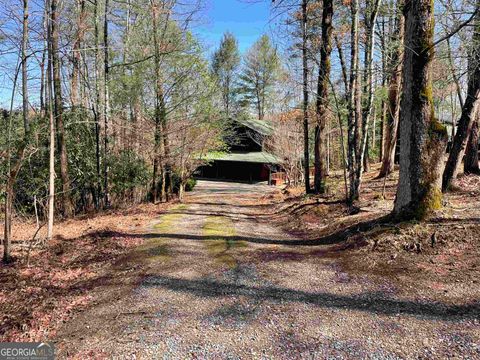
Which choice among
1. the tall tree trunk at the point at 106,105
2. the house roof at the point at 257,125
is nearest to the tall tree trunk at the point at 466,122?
the tall tree trunk at the point at 106,105

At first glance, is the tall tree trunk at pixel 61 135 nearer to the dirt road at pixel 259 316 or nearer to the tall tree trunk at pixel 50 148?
the tall tree trunk at pixel 50 148

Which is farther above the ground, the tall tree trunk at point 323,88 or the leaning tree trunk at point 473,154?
the tall tree trunk at point 323,88

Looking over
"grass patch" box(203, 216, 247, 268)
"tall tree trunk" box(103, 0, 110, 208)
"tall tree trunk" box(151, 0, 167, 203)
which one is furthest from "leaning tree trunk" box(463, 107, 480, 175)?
"tall tree trunk" box(103, 0, 110, 208)

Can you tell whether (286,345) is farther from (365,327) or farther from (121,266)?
(121,266)

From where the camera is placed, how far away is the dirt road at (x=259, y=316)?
2.87m

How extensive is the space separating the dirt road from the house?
64.8 ft

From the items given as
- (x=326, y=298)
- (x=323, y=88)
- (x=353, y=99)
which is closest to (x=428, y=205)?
(x=326, y=298)

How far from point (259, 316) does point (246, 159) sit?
24081 mm

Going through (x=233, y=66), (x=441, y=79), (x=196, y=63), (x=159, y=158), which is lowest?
(x=159, y=158)

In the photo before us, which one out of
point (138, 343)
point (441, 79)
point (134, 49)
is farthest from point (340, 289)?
point (134, 49)

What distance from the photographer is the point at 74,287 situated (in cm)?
478

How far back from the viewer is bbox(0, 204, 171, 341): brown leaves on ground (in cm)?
366

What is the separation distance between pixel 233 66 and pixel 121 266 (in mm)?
33257

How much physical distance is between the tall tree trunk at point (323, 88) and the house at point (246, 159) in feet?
39.0
